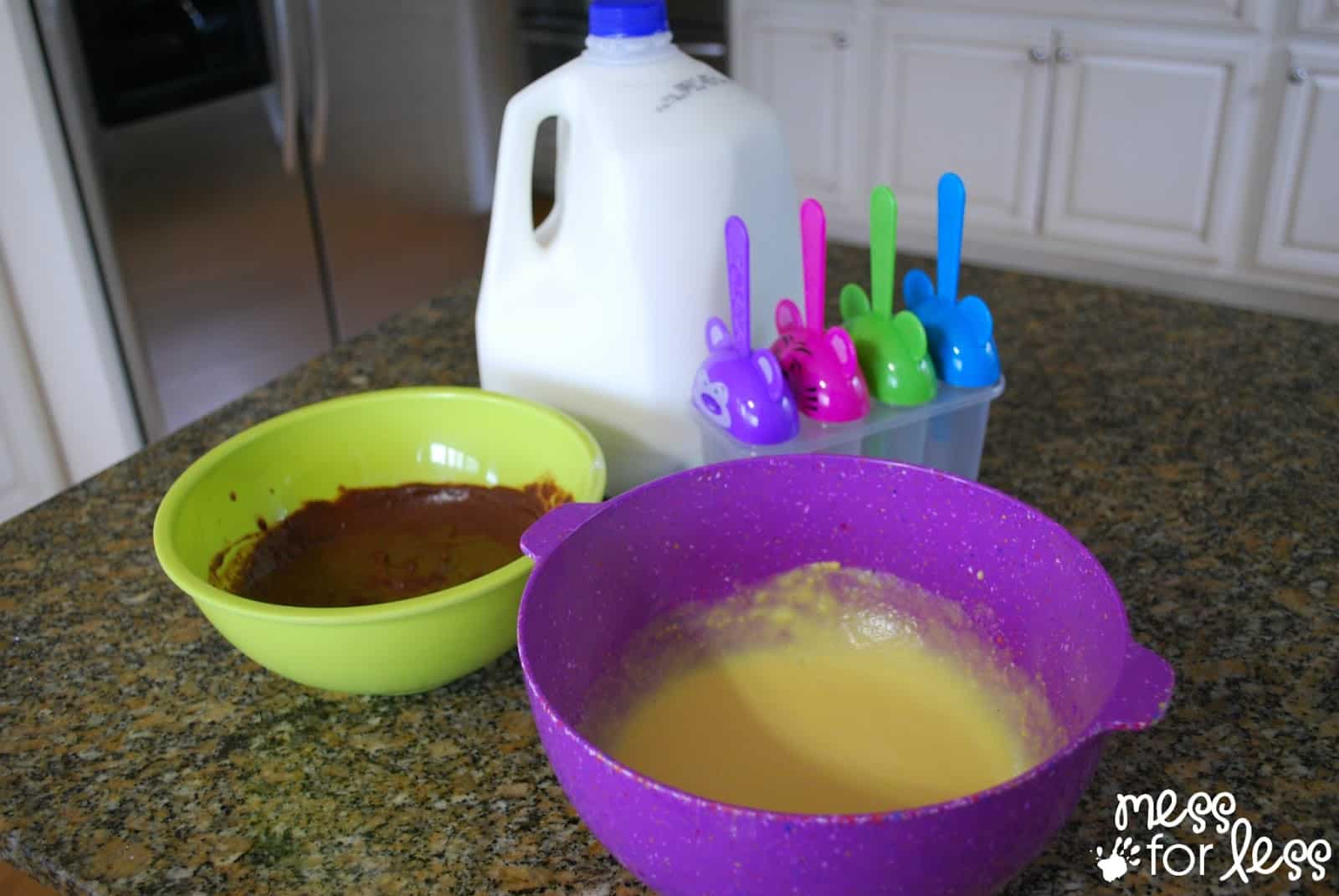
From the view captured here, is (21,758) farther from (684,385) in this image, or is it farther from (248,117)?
(248,117)

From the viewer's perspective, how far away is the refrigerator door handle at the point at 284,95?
1.92 metres

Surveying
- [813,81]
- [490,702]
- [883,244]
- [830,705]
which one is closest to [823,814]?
[830,705]

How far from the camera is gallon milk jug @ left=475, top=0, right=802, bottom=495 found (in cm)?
69

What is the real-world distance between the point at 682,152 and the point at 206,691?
40 cm

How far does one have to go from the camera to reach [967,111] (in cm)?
221

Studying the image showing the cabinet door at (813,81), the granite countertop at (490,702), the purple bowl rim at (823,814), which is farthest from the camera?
the cabinet door at (813,81)

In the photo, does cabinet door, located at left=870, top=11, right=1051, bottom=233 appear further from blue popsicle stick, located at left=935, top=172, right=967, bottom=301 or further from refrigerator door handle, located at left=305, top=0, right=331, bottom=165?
blue popsicle stick, located at left=935, top=172, right=967, bottom=301

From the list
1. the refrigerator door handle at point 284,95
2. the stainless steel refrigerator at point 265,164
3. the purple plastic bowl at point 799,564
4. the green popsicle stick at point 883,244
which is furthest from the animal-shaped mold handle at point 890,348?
the refrigerator door handle at point 284,95

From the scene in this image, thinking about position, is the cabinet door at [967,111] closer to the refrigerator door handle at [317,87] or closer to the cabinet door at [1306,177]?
the cabinet door at [1306,177]

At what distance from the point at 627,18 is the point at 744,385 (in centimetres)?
23

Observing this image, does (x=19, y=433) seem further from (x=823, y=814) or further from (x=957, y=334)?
(x=823, y=814)

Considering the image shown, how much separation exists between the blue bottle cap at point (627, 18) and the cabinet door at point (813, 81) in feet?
5.19

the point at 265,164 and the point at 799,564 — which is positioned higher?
the point at 799,564

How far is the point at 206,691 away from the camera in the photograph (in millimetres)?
647
